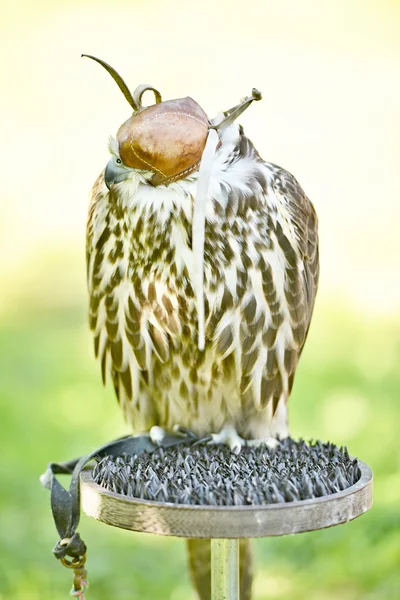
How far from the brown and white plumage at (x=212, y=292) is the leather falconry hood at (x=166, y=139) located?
37mm

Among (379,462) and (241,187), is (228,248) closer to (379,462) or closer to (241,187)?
(241,187)

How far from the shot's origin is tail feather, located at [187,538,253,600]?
261cm

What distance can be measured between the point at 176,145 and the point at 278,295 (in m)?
0.51

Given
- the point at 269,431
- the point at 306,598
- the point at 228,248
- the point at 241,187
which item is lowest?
the point at 306,598

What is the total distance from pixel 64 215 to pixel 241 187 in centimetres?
438

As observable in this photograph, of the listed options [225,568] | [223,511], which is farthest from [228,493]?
[225,568]

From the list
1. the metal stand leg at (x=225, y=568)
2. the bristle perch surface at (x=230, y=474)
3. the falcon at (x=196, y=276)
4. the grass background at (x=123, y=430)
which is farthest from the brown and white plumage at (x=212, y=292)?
the grass background at (x=123, y=430)

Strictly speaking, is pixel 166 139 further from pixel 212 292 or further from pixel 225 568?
pixel 225 568

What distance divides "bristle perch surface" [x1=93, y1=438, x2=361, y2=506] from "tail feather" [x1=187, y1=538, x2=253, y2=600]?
0.31m

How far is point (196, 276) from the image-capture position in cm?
223

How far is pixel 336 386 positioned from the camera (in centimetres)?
509

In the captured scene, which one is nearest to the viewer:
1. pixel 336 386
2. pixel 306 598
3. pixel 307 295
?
pixel 307 295

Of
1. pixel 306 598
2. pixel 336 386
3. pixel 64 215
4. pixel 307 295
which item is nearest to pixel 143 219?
pixel 307 295

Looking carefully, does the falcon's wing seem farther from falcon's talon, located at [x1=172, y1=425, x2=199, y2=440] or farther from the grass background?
the grass background
